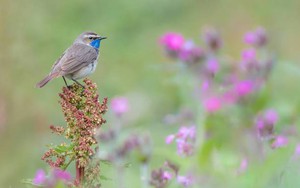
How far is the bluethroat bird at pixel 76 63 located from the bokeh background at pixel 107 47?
0.37m

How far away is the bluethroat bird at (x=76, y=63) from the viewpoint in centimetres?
630

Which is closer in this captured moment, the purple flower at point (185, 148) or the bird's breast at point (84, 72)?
the purple flower at point (185, 148)

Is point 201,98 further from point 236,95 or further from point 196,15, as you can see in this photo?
point 196,15

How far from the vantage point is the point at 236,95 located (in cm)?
273

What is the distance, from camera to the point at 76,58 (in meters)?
6.56

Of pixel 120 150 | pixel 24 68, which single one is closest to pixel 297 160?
pixel 120 150

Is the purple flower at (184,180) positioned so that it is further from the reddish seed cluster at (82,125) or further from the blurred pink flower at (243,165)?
the reddish seed cluster at (82,125)

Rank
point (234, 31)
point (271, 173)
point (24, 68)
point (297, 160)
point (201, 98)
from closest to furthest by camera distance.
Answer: point (271, 173) → point (201, 98) → point (297, 160) → point (24, 68) → point (234, 31)

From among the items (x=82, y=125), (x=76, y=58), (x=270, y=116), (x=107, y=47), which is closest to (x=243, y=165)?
(x=270, y=116)

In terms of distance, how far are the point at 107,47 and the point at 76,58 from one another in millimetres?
4532

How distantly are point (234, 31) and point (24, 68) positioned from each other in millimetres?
3423

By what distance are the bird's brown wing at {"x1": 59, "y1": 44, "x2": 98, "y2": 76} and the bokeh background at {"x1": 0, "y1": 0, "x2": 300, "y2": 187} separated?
392 millimetres

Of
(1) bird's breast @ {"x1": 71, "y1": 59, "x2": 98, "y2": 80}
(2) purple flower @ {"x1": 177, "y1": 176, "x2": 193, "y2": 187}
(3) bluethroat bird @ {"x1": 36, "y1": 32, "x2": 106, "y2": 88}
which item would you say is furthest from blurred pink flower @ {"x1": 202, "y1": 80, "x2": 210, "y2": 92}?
(1) bird's breast @ {"x1": 71, "y1": 59, "x2": 98, "y2": 80}

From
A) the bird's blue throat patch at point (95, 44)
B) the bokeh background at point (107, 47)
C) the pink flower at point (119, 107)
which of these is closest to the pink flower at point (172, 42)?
the pink flower at point (119, 107)
